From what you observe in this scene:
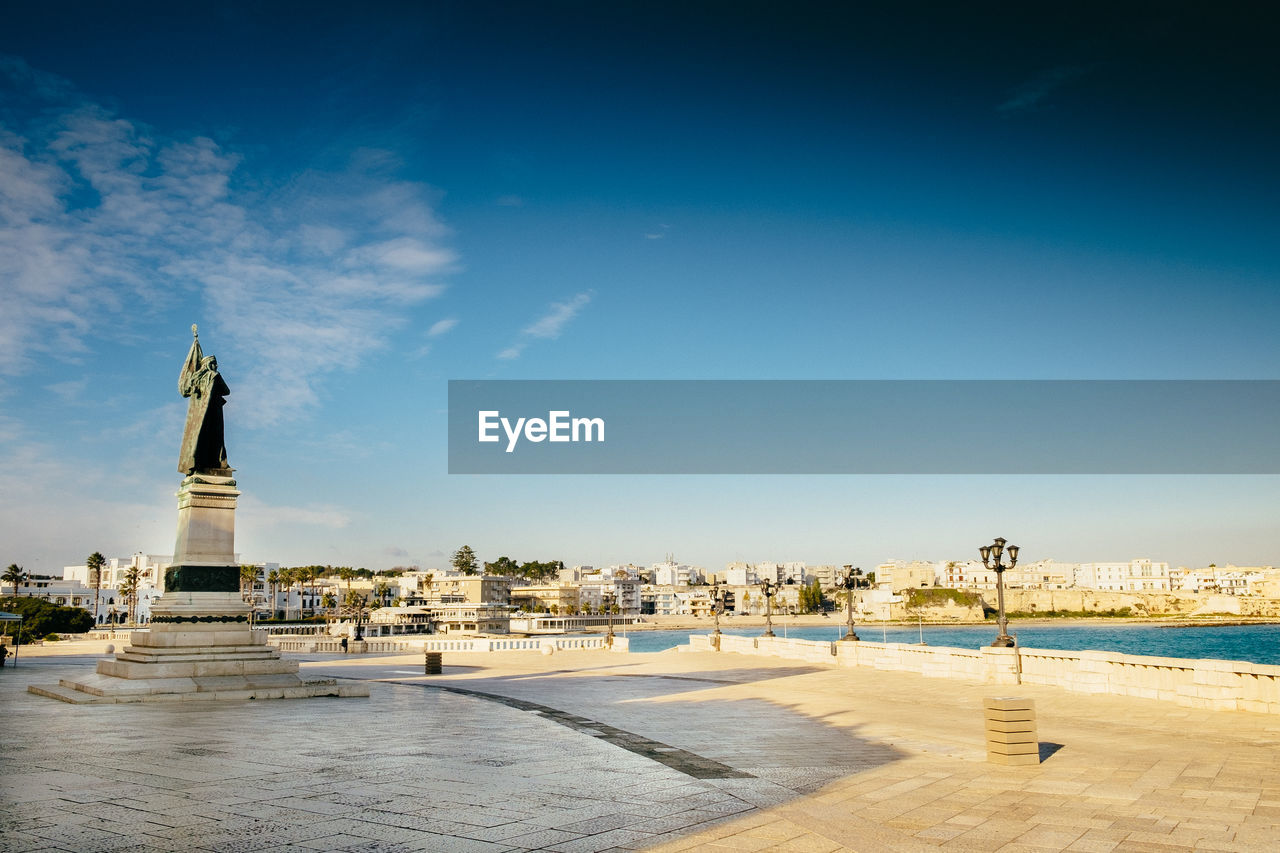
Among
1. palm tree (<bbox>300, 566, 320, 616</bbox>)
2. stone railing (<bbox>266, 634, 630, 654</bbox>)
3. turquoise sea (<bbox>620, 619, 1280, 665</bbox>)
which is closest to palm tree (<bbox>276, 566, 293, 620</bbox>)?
palm tree (<bbox>300, 566, 320, 616</bbox>)

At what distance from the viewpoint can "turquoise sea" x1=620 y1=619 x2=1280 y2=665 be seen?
9081cm

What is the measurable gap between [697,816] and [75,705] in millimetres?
15750

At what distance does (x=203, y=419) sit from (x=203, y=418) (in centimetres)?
3

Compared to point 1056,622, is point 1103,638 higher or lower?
higher

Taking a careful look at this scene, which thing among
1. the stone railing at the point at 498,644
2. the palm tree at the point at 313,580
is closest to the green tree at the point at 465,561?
the palm tree at the point at 313,580

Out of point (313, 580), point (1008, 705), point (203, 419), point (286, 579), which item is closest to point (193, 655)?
point (203, 419)

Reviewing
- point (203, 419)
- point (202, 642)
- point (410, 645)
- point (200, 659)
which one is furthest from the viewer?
point (410, 645)

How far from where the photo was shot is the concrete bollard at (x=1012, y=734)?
10.7 metres

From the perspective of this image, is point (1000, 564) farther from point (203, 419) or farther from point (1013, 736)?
point (203, 419)

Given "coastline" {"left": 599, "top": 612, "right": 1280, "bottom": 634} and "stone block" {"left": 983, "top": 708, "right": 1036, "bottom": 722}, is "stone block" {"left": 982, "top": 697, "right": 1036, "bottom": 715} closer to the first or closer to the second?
"stone block" {"left": 983, "top": 708, "right": 1036, "bottom": 722}

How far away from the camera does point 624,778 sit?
9820 millimetres

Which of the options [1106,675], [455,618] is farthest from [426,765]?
[455,618]

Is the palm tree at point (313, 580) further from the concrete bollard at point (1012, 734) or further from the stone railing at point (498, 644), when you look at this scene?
the concrete bollard at point (1012, 734)

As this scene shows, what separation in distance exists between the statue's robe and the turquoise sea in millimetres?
49497
